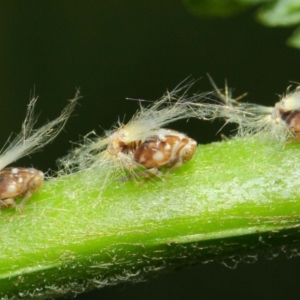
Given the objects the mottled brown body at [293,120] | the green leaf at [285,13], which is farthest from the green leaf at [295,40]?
the mottled brown body at [293,120]

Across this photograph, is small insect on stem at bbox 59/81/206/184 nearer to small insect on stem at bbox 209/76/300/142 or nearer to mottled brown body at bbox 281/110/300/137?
small insect on stem at bbox 209/76/300/142

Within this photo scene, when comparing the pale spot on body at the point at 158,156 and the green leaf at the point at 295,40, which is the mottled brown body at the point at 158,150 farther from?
the green leaf at the point at 295,40

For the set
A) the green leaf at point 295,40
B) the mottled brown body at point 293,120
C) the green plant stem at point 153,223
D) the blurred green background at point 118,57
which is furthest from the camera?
the blurred green background at point 118,57

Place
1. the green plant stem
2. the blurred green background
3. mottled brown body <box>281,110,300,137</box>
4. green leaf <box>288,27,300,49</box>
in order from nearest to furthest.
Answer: the green plant stem
mottled brown body <box>281,110,300,137</box>
green leaf <box>288,27,300,49</box>
the blurred green background

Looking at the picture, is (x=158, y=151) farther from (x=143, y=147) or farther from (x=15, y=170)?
(x=15, y=170)

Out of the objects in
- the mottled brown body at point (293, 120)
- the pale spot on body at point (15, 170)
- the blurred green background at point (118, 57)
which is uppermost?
the mottled brown body at point (293, 120)

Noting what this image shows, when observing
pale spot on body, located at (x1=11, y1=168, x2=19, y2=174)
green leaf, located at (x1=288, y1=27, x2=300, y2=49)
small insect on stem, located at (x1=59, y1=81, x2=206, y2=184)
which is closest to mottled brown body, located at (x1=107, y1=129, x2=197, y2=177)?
small insect on stem, located at (x1=59, y1=81, x2=206, y2=184)

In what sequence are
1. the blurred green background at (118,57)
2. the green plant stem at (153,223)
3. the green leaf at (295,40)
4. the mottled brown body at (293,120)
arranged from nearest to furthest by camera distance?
the green plant stem at (153,223)
the mottled brown body at (293,120)
the green leaf at (295,40)
the blurred green background at (118,57)
